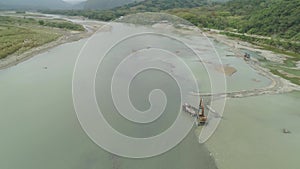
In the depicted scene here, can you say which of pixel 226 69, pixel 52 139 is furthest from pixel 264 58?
pixel 52 139

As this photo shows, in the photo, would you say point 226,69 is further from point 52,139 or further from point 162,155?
point 52,139

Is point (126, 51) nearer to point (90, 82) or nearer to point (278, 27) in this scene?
point (90, 82)

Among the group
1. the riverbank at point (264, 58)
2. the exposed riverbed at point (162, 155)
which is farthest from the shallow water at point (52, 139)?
the riverbank at point (264, 58)

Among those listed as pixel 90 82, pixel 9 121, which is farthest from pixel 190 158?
pixel 90 82

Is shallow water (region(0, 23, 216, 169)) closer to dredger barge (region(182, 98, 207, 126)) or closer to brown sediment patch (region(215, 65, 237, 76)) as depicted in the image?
dredger barge (region(182, 98, 207, 126))

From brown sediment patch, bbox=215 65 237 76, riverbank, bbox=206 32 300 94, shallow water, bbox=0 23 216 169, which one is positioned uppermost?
riverbank, bbox=206 32 300 94

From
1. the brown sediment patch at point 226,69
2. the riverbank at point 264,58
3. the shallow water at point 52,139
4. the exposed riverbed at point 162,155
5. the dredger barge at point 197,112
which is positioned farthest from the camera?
the brown sediment patch at point 226,69

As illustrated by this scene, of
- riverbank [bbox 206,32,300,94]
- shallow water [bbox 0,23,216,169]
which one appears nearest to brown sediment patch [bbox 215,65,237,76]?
riverbank [bbox 206,32,300,94]

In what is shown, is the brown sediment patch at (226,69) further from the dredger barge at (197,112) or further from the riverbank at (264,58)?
the dredger barge at (197,112)
